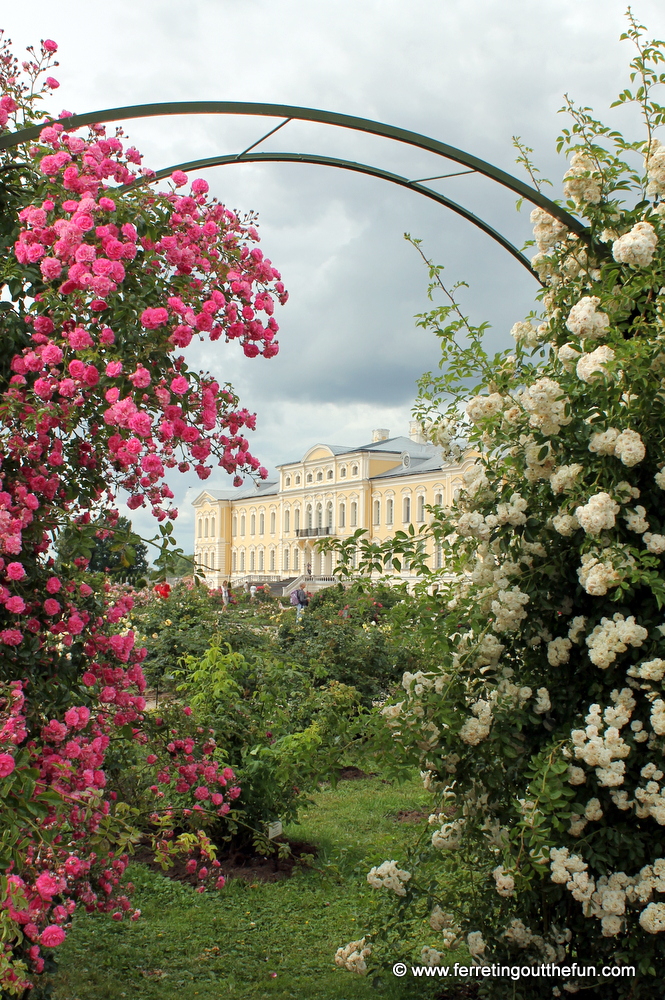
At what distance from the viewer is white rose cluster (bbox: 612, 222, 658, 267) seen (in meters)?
2.57

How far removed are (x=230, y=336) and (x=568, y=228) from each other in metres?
1.30

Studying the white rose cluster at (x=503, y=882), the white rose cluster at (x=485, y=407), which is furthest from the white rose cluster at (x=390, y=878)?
the white rose cluster at (x=485, y=407)

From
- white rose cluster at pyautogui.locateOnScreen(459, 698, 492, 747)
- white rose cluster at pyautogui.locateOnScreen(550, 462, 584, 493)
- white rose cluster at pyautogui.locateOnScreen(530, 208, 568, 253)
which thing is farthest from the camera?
white rose cluster at pyautogui.locateOnScreen(530, 208, 568, 253)

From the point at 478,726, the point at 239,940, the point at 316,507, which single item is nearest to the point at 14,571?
the point at 478,726

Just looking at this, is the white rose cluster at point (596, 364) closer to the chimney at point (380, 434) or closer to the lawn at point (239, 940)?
the lawn at point (239, 940)

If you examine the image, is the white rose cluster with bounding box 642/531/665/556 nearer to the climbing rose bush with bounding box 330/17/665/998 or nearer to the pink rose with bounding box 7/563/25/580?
the climbing rose bush with bounding box 330/17/665/998

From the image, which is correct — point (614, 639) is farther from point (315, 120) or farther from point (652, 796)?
point (315, 120)

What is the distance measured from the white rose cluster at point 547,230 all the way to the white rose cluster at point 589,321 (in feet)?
1.80

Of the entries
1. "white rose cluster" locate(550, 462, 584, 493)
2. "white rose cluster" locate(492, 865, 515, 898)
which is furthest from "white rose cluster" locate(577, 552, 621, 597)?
"white rose cluster" locate(492, 865, 515, 898)

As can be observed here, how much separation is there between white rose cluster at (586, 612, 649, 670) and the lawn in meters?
1.26

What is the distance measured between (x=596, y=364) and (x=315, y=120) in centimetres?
136

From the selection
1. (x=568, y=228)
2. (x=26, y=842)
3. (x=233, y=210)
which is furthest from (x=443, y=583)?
(x=26, y=842)

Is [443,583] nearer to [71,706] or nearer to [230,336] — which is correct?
[230,336]

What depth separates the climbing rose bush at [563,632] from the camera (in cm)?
239
